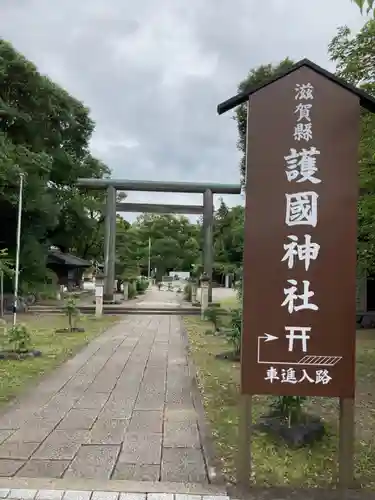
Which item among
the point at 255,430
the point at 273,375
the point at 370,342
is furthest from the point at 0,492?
the point at 370,342

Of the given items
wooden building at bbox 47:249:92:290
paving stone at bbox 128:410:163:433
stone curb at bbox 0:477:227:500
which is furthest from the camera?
wooden building at bbox 47:249:92:290

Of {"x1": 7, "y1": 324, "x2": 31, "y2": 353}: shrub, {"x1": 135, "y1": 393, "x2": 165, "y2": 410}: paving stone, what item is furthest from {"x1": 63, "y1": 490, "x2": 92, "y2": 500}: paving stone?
{"x1": 7, "y1": 324, "x2": 31, "y2": 353}: shrub

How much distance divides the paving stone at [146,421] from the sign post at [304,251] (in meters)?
1.45

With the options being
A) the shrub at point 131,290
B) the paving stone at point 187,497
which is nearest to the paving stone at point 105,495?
the paving stone at point 187,497

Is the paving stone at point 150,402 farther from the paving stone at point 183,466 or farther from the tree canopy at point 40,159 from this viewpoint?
the tree canopy at point 40,159

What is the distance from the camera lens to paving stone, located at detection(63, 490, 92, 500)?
306cm

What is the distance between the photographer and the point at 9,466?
11.8 ft

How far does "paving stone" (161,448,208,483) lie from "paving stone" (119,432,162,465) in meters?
0.09

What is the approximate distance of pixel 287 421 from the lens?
14.8 ft

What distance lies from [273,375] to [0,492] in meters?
1.95

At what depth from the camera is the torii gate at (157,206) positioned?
827 inches

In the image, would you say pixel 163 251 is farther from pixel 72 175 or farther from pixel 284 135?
pixel 284 135

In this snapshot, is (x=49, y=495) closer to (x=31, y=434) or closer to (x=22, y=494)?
(x=22, y=494)

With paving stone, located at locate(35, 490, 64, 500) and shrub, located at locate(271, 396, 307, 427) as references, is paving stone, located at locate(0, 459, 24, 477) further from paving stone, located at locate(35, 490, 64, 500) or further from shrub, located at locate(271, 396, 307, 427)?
shrub, located at locate(271, 396, 307, 427)
